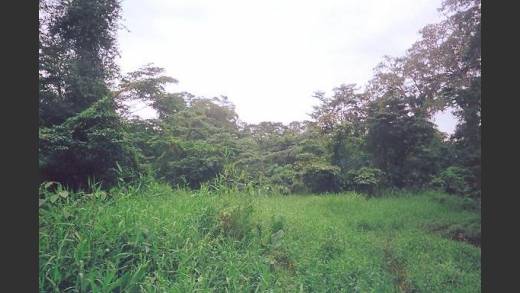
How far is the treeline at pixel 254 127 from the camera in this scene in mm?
4047

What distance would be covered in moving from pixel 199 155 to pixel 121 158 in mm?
1241

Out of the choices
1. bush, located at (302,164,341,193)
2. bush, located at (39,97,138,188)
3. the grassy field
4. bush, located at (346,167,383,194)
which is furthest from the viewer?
bush, located at (302,164,341,193)

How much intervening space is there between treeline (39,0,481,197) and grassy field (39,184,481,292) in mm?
622

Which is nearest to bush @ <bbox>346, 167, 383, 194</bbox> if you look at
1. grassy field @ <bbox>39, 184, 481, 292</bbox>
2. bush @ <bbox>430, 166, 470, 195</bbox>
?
bush @ <bbox>430, 166, 470, 195</bbox>

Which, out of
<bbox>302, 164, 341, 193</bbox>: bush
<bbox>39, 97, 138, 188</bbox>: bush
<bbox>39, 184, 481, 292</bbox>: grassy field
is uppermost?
<bbox>39, 97, 138, 188</bbox>: bush

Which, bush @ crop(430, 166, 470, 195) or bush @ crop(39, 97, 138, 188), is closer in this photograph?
bush @ crop(39, 97, 138, 188)

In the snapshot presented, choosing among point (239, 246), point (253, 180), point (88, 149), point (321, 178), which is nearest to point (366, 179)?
point (321, 178)

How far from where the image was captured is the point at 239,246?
11.6ft

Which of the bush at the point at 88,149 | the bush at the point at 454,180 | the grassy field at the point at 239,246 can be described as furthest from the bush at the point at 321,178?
the bush at the point at 88,149

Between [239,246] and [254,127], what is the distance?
3.30 m

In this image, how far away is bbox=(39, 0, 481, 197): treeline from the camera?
13.3 feet

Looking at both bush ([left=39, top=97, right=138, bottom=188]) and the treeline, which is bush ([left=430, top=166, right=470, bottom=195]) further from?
bush ([left=39, top=97, right=138, bottom=188])

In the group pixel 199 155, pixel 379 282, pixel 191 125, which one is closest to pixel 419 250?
pixel 379 282

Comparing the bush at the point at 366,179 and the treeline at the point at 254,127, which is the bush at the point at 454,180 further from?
the bush at the point at 366,179
